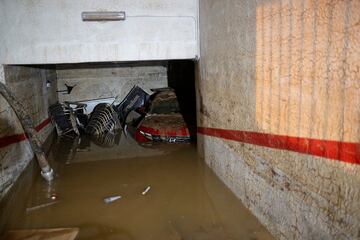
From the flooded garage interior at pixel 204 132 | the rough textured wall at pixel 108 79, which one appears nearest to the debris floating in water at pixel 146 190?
the flooded garage interior at pixel 204 132

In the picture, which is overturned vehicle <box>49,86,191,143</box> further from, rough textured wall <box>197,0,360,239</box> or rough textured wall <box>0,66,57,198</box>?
rough textured wall <box>197,0,360,239</box>

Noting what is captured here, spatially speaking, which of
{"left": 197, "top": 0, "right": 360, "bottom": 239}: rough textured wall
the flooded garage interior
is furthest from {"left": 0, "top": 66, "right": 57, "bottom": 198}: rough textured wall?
{"left": 197, "top": 0, "right": 360, "bottom": 239}: rough textured wall

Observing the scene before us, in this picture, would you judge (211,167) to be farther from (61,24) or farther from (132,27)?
(61,24)

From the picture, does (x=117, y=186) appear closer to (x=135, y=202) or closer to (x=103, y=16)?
(x=135, y=202)

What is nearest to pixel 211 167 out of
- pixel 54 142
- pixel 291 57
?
pixel 291 57

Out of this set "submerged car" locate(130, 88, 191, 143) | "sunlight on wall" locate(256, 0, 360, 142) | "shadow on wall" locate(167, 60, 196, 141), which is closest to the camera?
"sunlight on wall" locate(256, 0, 360, 142)

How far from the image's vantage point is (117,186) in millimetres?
4828

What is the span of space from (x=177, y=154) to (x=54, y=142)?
3.38m

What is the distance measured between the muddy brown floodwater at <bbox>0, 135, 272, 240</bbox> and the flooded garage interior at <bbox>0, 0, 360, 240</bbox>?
24 millimetres

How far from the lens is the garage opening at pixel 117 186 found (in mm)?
3562

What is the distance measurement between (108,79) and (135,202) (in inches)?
→ 281

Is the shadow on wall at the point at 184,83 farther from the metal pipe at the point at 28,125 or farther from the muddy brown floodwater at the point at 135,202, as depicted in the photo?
the metal pipe at the point at 28,125

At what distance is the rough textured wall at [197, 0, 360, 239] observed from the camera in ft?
6.62

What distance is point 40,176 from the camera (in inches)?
208
